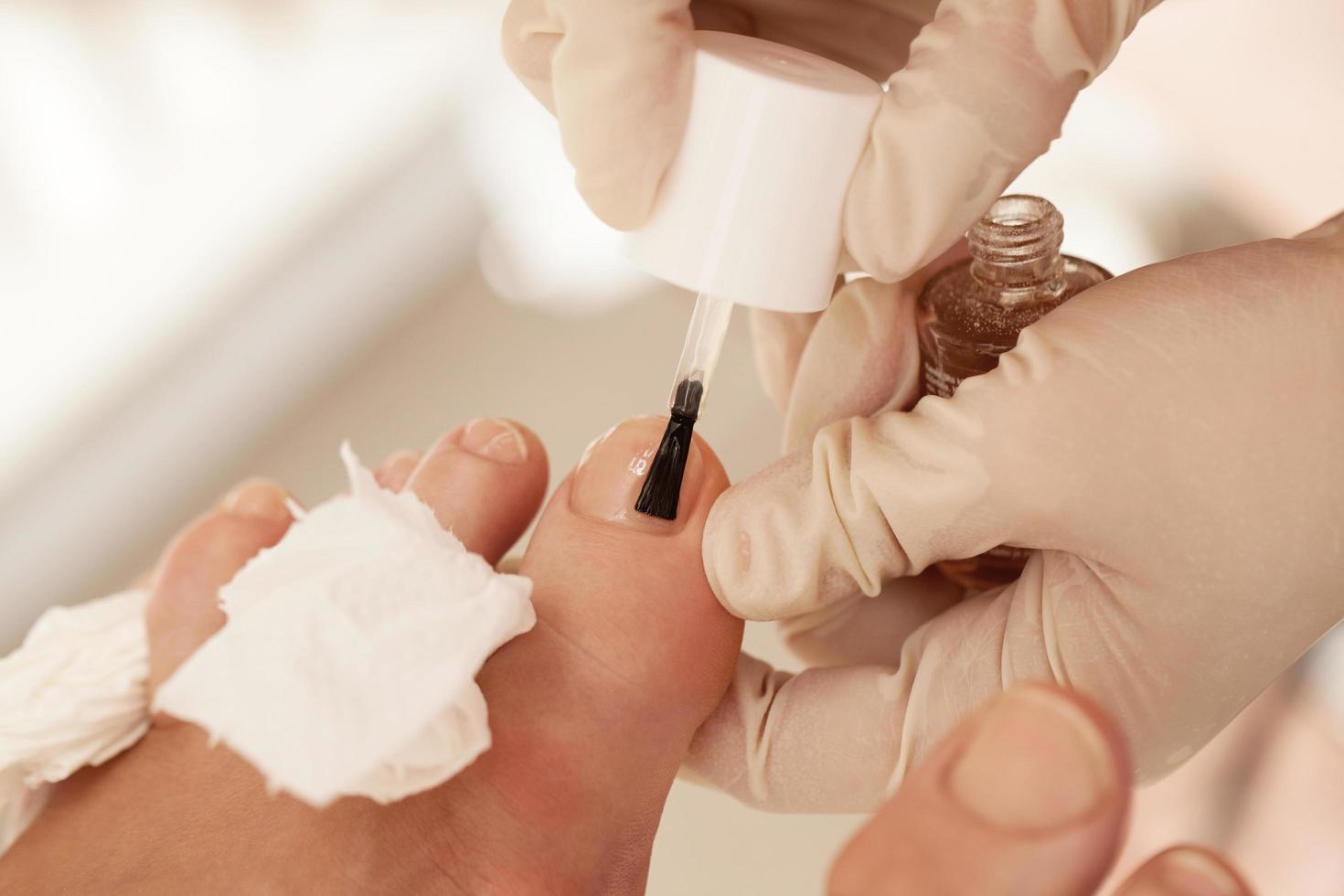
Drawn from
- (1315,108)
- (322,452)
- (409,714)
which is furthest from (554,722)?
(1315,108)

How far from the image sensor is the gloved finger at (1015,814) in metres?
0.39

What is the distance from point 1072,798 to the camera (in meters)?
0.39

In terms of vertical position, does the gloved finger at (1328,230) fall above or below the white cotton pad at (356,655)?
above

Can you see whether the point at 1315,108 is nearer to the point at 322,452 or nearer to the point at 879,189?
the point at 879,189

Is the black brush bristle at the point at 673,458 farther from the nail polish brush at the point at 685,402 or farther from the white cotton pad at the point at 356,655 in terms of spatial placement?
the white cotton pad at the point at 356,655

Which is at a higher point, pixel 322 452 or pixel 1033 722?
pixel 1033 722

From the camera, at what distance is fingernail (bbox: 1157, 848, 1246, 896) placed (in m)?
0.43

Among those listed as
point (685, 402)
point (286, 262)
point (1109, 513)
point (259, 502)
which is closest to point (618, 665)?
point (685, 402)

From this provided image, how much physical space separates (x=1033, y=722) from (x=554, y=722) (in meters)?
0.30

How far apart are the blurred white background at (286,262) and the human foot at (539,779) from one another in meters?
0.38

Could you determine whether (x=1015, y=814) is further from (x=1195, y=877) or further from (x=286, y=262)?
(x=286, y=262)

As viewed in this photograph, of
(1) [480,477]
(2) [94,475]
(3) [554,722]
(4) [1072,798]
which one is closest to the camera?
(4) [1072,798]

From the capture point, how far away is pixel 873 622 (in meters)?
0.72

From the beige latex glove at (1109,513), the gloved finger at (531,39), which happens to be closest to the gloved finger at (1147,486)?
the beige latex glove at (1109,513)
